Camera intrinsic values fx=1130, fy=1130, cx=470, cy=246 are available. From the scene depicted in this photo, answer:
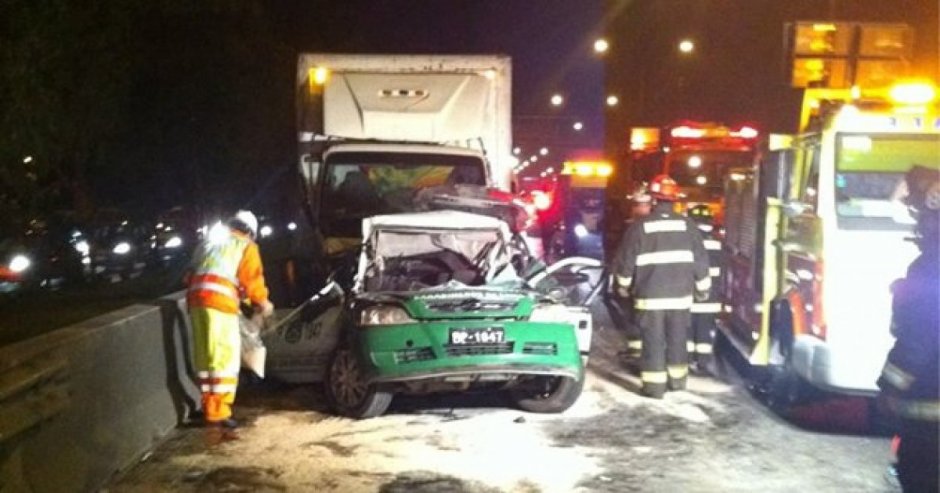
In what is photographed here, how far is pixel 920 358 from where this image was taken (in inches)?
172

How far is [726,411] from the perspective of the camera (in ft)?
29.1

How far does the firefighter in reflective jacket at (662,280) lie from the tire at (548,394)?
0.84 m

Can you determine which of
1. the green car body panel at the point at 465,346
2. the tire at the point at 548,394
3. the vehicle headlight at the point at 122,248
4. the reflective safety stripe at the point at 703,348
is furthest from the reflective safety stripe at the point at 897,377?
the vehicle headlight at the point at 122,248

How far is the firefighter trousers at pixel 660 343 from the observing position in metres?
9.24

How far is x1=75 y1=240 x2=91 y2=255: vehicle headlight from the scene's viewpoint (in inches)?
806

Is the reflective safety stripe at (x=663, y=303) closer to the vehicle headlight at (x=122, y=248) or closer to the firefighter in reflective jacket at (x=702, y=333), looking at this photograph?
the firefighter in reflective jacket at (x=702, y=333)

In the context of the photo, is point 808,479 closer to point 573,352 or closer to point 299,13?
point 573,352

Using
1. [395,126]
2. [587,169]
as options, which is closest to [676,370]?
[395,126]

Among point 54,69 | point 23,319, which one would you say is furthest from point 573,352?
point 54,69

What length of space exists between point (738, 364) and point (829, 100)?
342 cm

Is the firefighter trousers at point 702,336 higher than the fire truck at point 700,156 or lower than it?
lower

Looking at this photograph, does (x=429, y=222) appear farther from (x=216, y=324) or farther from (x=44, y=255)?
(x=44, y=255)

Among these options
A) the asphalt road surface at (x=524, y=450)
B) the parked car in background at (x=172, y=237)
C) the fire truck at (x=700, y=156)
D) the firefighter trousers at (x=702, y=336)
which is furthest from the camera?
the parked car in background at (x=172, y=237)

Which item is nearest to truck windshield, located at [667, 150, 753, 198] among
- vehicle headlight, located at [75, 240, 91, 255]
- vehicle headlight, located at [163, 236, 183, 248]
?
vehicle headlight, located at [75, 240, 91, 255]
